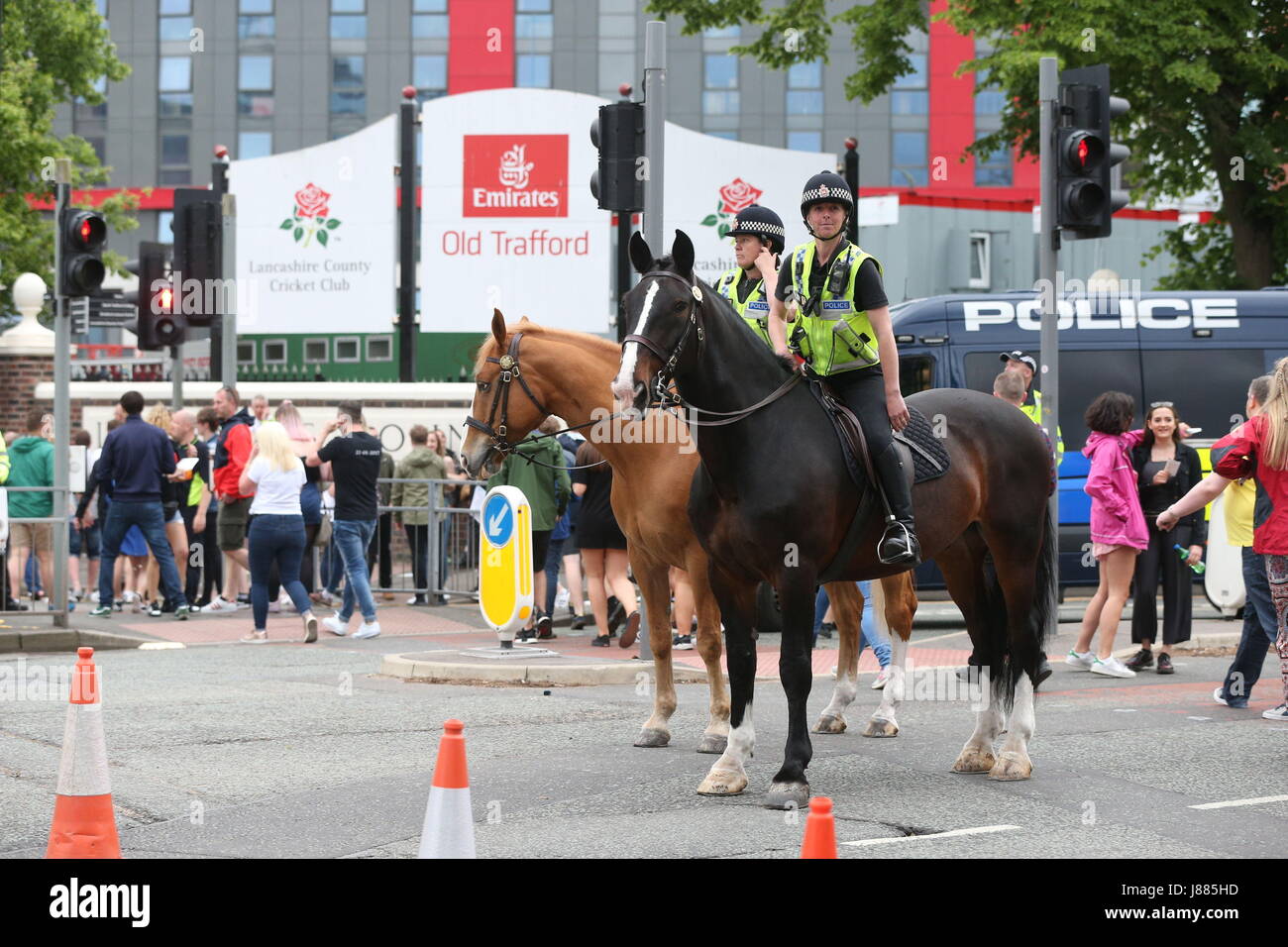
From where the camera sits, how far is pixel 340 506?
51.8 feet

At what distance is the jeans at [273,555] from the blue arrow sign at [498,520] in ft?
10.2

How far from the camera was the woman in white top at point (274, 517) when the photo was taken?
15.0 meters

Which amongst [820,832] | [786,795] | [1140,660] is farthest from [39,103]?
[820,832]

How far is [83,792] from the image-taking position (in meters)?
5.95

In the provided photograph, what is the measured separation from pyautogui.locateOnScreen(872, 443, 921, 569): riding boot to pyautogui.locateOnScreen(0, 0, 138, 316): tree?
106 ft

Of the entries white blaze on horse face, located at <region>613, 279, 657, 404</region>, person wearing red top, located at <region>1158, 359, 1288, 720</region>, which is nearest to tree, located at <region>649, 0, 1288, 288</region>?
person wearing red top, located at <region>1158, 359, 1288, 720</region>

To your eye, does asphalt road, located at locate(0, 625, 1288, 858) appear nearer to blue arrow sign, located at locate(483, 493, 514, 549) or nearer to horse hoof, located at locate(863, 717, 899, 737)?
horse hoof, located at locate(863, 717, 899, 737)

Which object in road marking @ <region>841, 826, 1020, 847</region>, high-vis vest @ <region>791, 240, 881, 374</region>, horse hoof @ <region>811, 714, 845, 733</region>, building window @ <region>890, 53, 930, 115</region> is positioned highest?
building window @ <region>890, 53, 930, 115</region>

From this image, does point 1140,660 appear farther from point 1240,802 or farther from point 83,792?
point 83,792

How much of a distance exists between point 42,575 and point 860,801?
11.1 m

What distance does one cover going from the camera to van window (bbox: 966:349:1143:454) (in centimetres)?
Answer: 1780

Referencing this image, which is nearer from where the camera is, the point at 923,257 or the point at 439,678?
the point at 439,678
